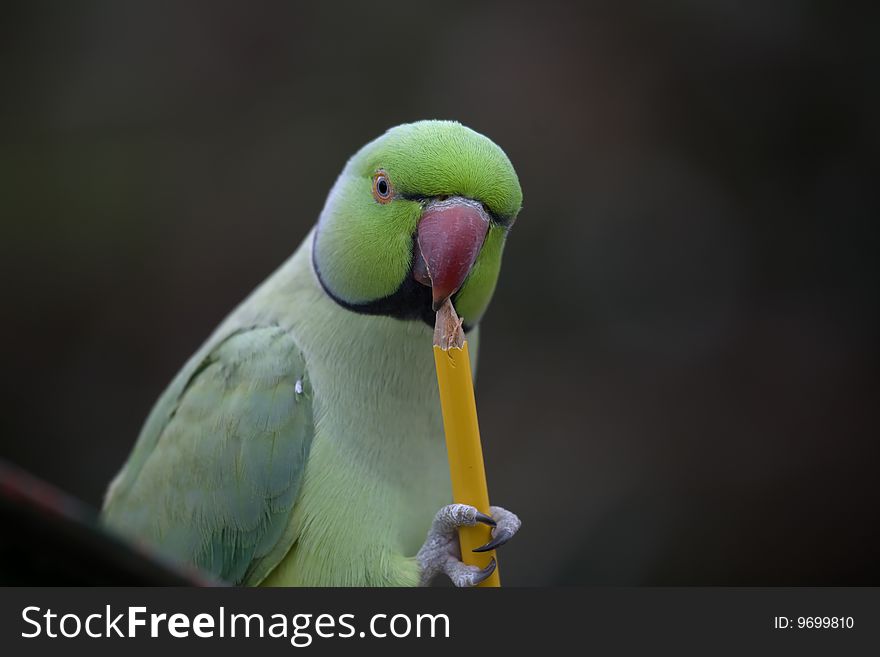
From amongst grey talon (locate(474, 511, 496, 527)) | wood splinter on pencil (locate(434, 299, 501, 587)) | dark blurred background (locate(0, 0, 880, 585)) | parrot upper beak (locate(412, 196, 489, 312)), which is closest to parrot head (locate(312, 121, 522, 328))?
parrot upper beak (locate(412, 196, 489, 312))

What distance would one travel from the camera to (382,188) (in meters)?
1.31

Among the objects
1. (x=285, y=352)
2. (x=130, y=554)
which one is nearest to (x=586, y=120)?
(x=285, y=352)

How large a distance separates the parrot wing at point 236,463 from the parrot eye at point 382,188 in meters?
0.33

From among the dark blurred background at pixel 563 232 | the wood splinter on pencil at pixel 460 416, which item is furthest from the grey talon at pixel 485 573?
the dark blurred background at pixel 563 232

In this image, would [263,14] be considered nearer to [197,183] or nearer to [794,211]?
[197,183]

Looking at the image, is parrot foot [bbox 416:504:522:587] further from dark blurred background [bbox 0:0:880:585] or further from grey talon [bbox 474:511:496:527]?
dark blurred background [bbox 0:0:880:585]

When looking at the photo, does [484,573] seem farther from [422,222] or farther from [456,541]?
[422,222]

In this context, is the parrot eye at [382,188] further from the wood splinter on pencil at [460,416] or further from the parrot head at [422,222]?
the wood splinter on pencil at [460,416]

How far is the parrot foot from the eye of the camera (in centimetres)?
118

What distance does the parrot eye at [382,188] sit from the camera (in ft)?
4.22

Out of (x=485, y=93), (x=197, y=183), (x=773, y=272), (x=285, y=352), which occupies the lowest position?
(x=285, y=352)

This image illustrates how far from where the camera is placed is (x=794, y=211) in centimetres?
305

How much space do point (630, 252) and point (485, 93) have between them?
0.80 meters

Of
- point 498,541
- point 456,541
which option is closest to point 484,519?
point 498,541
